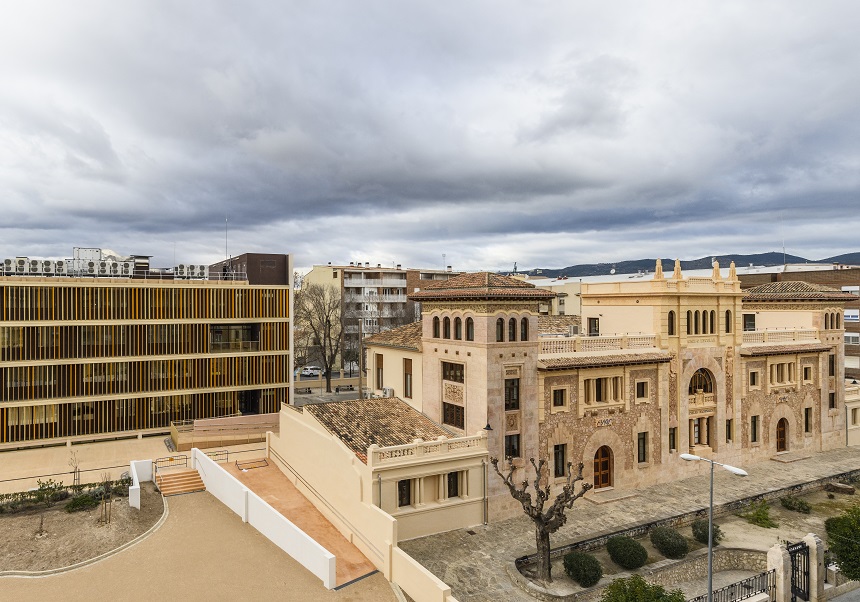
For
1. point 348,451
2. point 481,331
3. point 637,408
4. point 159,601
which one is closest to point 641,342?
point 637,408

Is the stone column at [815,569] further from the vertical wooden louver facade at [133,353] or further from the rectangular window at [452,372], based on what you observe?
the vertical wooden louver facade at [133,353]

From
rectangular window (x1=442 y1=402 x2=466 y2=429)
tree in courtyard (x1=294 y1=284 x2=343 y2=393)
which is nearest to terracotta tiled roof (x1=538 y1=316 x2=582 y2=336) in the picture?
rectangular window (x1=442 y1=402 x2=466 y2=429)

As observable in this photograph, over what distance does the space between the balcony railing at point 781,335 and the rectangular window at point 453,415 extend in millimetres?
24309

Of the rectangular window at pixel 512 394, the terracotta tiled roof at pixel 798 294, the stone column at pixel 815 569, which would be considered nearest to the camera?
the stone column at pixel 815 569

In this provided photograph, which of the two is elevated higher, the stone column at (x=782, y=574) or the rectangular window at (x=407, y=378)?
the rectangular window at (x=407, y=378)

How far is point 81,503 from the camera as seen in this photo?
106 feet

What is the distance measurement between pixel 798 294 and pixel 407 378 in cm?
3346

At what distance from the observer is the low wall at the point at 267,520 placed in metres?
25.3

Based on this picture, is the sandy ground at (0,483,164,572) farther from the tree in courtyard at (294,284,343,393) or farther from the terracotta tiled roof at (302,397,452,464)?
the tree in courtyard at (294,284,343,393)

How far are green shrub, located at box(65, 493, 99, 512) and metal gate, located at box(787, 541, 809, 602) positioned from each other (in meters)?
35.9

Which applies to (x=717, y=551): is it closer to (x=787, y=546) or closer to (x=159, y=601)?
(x=787, y=546)

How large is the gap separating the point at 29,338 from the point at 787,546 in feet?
168

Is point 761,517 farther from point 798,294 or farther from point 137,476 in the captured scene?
point 137,476

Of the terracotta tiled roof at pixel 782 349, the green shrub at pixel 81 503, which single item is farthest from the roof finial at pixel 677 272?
the green shrub at pixel 81 503
